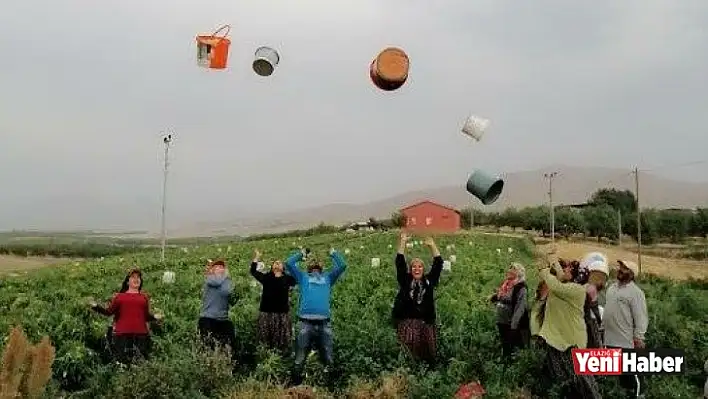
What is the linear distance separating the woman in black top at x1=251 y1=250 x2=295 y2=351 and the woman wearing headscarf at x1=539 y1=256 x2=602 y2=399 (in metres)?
2.69

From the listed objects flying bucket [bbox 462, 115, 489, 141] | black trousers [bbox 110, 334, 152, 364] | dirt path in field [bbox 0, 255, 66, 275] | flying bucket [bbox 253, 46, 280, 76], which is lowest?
dirt path in field [bbox 0, 255, 66, 275]

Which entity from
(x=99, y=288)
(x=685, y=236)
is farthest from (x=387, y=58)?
(x=685, y=236)

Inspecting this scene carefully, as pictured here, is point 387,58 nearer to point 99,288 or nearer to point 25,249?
point 99,288

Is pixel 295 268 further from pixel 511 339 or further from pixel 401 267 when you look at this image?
pixel 511 339

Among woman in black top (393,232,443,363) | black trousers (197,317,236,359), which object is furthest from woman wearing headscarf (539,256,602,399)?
black trousers (197,317,236,359)

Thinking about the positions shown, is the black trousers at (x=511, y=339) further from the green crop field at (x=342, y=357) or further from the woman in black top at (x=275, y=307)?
the woman in black top at (x=275, y=307)

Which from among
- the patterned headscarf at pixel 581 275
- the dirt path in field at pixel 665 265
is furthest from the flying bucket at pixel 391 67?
the dirt path in field at pixel 665 265

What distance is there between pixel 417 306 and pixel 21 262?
3743 centimetres

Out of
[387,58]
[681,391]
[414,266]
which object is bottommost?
[681,391]

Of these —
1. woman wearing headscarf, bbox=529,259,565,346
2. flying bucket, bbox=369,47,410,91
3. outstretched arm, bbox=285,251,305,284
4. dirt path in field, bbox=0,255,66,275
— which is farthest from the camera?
dirt path in field, bbox=0,255,66,275

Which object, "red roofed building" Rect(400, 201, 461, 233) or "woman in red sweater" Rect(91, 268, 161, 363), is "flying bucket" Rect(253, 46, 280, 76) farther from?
"woman in red sweater" Rect(91, 268, 161, 363)

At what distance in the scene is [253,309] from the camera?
1005cm

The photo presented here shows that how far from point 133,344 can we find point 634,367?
5.00m

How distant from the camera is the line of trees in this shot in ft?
224
